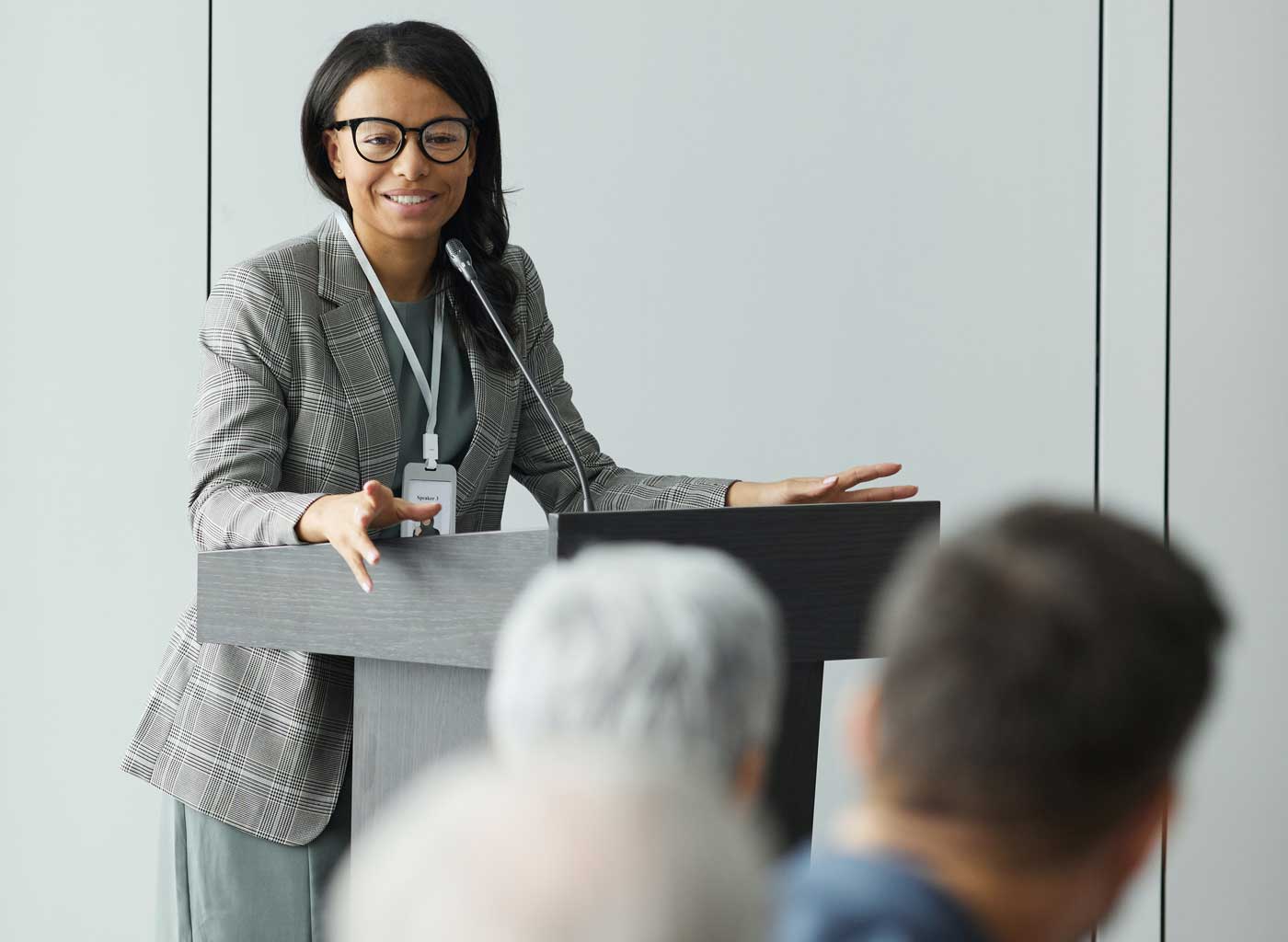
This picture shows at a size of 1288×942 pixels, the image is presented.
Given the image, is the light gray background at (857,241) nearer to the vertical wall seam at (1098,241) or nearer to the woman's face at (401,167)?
the vertical wall seam at (1098,241)

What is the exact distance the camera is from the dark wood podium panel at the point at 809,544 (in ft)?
4.16

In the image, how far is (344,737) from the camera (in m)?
1.76

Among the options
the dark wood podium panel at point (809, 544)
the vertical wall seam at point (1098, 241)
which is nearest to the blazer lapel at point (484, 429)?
the dark wood podium panel at point (809, 544)

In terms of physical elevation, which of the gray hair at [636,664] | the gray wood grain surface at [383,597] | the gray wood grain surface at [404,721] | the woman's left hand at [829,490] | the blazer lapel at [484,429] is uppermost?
the blazer lapel at [484,429]

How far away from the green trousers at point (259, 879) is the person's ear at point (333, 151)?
792mm

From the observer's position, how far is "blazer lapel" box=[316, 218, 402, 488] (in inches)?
72.6

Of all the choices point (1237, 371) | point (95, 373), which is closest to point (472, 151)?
point (95, 373)

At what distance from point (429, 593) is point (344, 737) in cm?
46

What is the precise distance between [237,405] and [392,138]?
1.28 feet

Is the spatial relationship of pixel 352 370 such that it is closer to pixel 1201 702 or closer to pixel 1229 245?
pixel 1201 702

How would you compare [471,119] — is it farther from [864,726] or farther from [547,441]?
[864,726]

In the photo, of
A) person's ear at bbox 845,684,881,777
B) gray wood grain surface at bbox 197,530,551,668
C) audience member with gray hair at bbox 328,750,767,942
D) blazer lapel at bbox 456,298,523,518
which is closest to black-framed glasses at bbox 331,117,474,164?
blazer lapel at bbox 456,298,523,518

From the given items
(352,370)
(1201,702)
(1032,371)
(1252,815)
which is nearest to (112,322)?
Answer: (352,370)

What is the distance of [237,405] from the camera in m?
1.76
